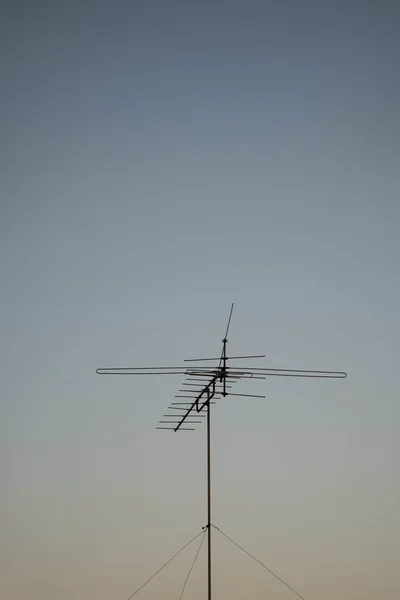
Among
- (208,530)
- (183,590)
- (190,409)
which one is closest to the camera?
(208,530)

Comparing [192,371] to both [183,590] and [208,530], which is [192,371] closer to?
[208,530]

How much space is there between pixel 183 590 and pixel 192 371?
274 centimetres

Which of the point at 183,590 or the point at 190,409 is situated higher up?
the point at 190,409

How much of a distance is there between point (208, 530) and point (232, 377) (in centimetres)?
111

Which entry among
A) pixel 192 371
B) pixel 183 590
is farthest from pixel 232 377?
pixel 183 590

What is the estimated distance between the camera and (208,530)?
16.6 feet

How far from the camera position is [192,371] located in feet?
17.0

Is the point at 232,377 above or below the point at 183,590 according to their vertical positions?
above

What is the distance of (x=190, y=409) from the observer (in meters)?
5.42

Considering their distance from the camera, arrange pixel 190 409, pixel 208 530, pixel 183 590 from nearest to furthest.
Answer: pixel 208 530 → pixel 190 409 → pixel 183 590

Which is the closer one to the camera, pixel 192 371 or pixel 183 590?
pixel 192 371

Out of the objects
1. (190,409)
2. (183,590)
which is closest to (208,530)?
(190,409)

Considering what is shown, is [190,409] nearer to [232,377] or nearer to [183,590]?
[232,377]

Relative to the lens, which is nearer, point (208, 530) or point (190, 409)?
point (208, 530)
